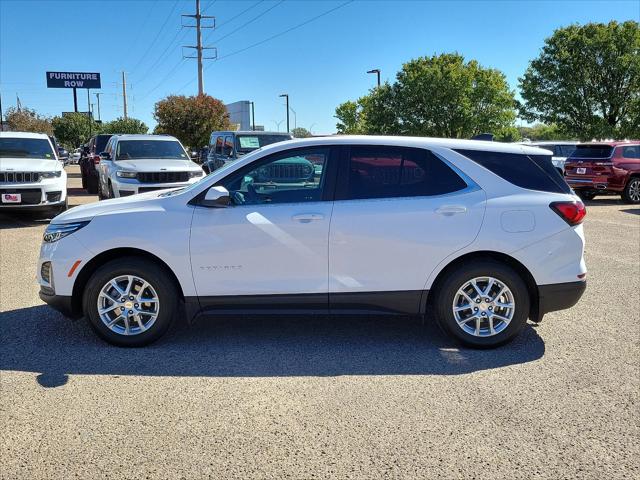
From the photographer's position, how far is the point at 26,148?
1248 cm

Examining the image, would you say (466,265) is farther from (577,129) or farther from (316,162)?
(577,129)

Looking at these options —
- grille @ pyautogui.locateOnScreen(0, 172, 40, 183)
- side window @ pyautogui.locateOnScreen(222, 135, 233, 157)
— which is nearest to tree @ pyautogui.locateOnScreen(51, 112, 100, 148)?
side window @ pyautogui.locateOnScreen(222, 135, 233, 157)

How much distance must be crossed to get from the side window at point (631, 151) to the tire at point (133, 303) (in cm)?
1508

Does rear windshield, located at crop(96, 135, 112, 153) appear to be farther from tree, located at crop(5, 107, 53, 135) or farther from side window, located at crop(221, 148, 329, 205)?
tree, located at crop(5, 107, 53, 135)

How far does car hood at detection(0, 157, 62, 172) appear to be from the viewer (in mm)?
11156

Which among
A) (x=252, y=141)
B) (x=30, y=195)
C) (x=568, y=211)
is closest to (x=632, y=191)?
(x=252, y=141)

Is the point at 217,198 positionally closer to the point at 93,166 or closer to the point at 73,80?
the point at 93,166

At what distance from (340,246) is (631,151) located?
14.5m

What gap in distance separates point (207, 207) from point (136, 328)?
1.16 metres

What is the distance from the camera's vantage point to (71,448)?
126 inches

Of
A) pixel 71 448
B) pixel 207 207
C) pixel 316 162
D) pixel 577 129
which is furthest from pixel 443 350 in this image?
pixel 577 129

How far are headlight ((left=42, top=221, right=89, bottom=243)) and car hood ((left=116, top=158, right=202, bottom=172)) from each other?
7.42 meters

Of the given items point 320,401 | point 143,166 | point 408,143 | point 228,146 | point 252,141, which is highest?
point 252,141

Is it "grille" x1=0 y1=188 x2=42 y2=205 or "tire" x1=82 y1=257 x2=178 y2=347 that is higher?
"grille" x1=0 y1=188 x2=42 y2=205
